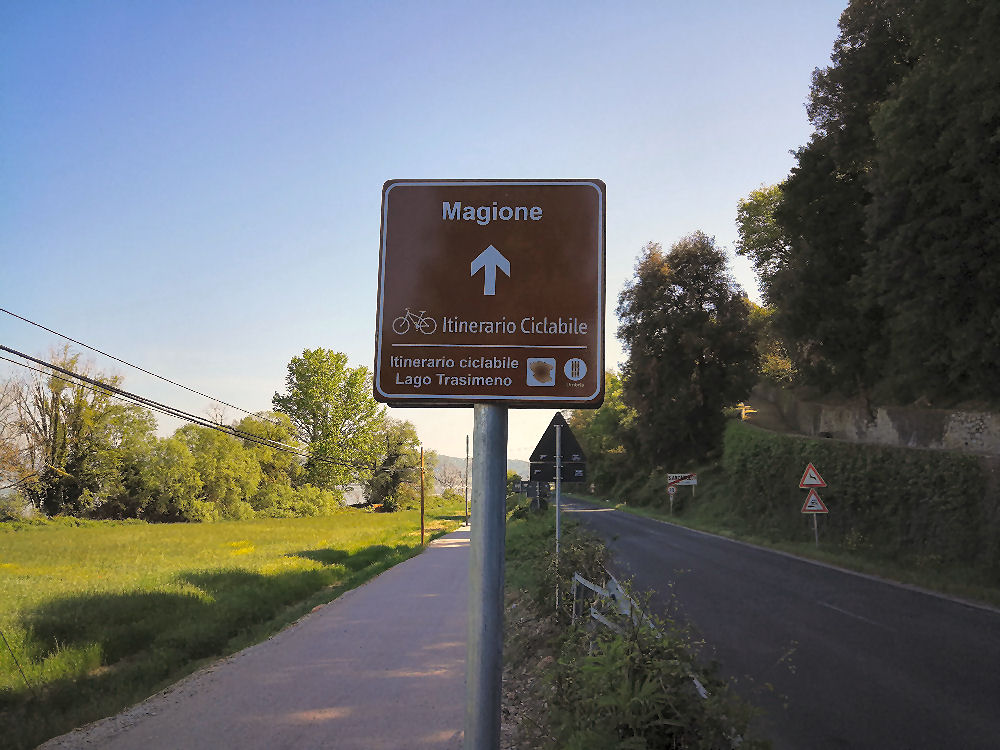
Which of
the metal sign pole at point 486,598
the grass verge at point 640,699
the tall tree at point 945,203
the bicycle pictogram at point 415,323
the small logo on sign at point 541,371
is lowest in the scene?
the grass verge at point 640,699

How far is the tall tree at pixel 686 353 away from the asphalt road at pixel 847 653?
85.1ft

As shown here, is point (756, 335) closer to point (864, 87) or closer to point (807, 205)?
point (807, 205)

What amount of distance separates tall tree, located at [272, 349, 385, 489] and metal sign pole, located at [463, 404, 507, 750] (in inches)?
2661

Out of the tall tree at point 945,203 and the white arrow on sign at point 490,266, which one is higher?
the tall tree at point 945,203

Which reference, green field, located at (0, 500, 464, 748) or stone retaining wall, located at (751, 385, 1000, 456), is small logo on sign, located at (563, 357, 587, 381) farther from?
stone retaining wall, located at (751, 385, 1000, 456)

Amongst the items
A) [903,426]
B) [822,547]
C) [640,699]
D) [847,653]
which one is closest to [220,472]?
[822,547]

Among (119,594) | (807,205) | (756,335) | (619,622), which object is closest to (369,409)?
(756,335)

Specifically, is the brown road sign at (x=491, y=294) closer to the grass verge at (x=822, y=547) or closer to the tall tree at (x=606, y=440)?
the grass verge at (x=822, y=547)

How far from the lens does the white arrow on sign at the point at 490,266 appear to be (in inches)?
82.0

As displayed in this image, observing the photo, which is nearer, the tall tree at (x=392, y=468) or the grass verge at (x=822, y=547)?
the grass verge at (x=822, y=547)

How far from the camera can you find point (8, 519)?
40.1 metres

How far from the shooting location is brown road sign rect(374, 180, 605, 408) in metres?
2.02

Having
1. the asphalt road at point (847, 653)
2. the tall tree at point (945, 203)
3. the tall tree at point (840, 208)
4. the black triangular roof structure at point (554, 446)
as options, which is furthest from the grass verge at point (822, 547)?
the black triangular roof structure at point (554, 446)

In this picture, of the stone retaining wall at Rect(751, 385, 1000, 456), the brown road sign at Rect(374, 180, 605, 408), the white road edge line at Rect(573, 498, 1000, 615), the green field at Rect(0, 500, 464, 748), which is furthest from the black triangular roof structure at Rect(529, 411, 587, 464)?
the stone retaining wall at Rect(751, 385, 1000, 456)
